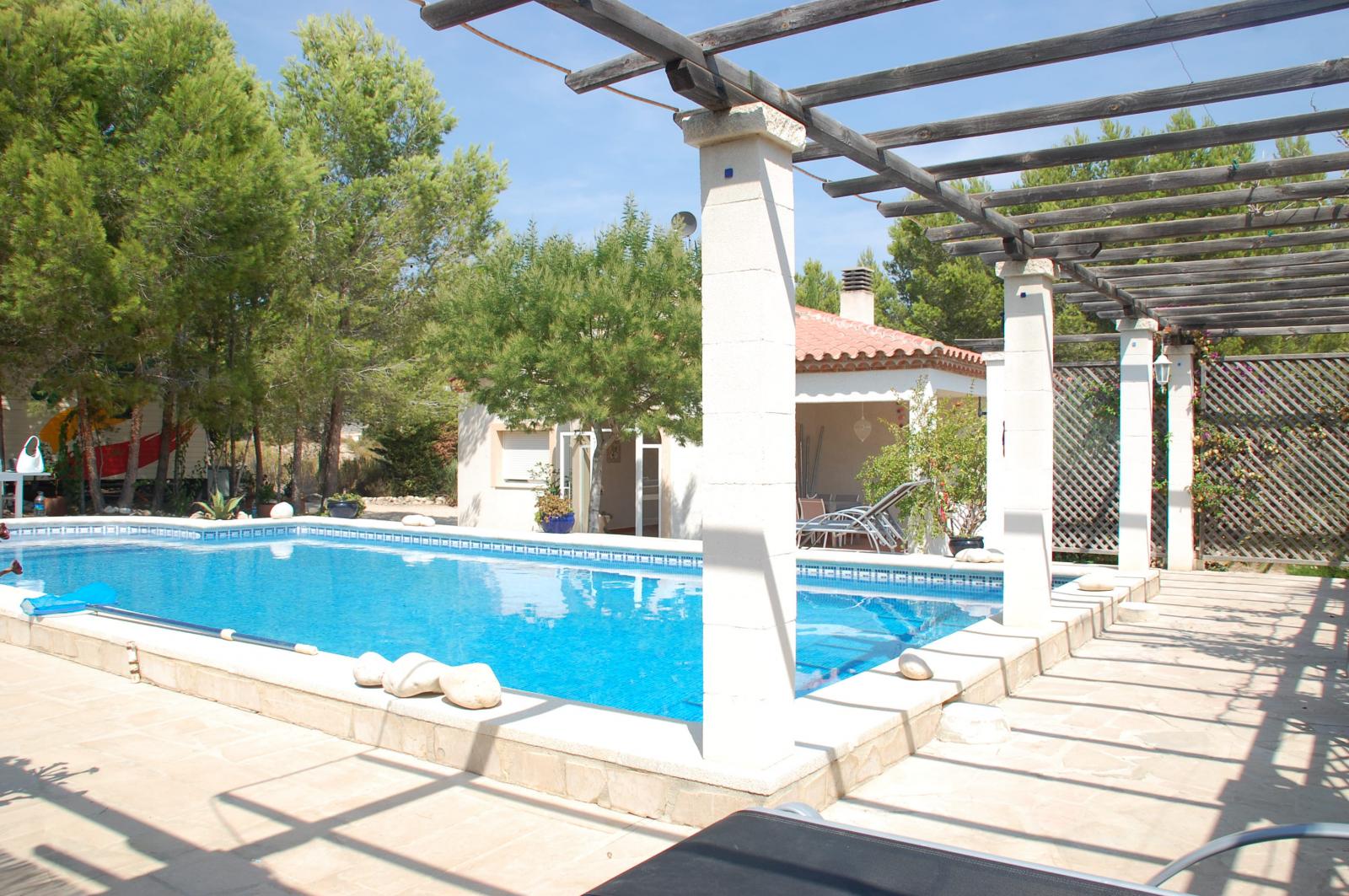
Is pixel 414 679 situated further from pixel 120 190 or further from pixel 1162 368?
pixel 120 190

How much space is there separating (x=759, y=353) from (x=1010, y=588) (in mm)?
4144

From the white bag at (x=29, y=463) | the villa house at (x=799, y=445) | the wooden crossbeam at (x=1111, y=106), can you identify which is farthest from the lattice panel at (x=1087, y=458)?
the white bag at (x=29, y=463)

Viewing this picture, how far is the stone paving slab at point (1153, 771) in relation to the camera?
3.81m

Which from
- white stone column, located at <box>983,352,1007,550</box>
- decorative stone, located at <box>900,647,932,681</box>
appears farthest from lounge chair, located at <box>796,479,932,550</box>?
decorative stone, located at <box>900,647,932,681</box>

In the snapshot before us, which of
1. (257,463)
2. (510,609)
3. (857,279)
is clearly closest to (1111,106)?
(510,609)

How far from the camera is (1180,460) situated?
11938 millimetres

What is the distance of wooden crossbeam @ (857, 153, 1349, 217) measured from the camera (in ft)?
17.4

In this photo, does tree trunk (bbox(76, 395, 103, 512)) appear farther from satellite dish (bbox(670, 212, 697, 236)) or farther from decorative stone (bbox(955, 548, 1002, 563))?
decorative stone (bbox(955, 548, 1002, 563))

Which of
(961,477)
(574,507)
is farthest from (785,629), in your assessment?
(574,507)

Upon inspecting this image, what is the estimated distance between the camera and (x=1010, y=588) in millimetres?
7391

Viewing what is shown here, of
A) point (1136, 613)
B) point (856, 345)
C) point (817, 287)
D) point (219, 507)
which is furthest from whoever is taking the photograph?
point (817, 287)

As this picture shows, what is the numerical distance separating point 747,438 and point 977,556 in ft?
26.2

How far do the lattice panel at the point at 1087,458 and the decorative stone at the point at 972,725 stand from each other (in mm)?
8306

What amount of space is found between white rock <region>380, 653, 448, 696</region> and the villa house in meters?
10.4
